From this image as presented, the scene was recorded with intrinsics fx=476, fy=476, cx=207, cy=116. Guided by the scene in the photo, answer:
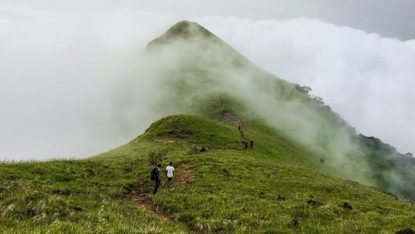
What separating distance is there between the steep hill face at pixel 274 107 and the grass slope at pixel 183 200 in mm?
54062

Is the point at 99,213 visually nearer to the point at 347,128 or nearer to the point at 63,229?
the point at 63,229

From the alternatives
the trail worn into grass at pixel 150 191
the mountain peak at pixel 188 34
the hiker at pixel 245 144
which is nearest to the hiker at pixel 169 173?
the trail worn into grass at pixel 150 191

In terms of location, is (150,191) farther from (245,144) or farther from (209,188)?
(245,144)

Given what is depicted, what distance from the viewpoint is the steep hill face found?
112 m

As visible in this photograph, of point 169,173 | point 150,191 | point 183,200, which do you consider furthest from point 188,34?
point 183,200

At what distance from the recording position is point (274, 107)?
4966 inches

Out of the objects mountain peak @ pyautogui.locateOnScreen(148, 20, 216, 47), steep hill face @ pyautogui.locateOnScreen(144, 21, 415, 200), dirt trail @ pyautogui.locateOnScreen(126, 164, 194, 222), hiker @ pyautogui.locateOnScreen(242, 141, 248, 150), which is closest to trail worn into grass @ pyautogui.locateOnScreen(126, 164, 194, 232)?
dirt trail @ pyautogui.locateOnScreen(126, 164, 194, 222)

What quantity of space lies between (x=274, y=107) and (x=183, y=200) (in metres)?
96.9

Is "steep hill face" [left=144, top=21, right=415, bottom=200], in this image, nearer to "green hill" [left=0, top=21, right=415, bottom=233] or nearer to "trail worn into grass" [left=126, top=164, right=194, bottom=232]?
"green hill" [left=0, top=21, right=415, bottom=233]

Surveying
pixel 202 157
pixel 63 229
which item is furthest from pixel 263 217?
pixel 202 157

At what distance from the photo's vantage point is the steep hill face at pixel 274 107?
11225 centimetres

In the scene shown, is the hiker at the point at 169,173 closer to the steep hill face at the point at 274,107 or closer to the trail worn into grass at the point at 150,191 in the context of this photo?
the trail worn into grass at the point at 150,191

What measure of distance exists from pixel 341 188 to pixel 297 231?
21948 millimetres

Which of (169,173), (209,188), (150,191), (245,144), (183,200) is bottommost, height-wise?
(183,200)
